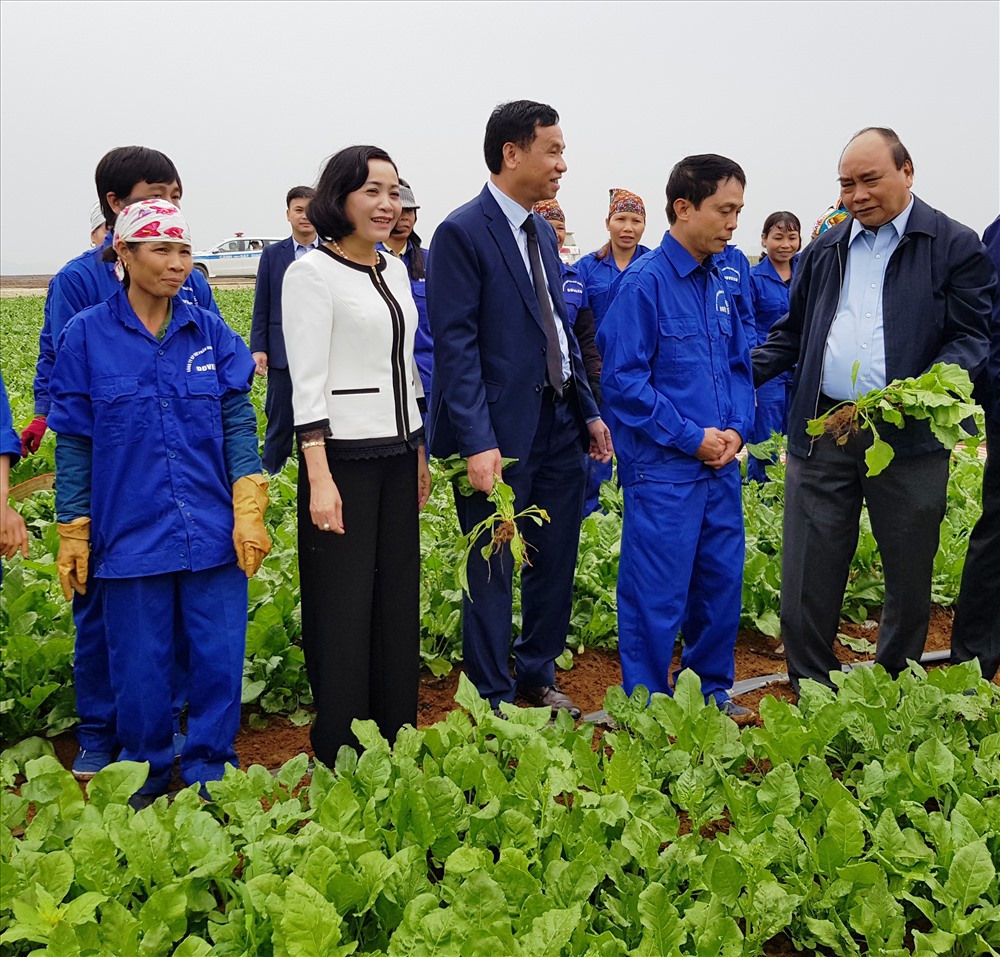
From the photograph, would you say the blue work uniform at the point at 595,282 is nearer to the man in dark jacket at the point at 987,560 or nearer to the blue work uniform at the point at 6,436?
the man in dark jacket at the point at 987,560

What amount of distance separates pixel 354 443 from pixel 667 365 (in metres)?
1.24

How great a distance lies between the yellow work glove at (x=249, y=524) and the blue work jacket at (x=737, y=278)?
184 cm

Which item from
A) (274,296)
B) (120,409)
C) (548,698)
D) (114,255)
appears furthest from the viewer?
(274,296)

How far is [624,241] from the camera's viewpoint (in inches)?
247

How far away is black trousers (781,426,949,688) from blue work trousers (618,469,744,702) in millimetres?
297

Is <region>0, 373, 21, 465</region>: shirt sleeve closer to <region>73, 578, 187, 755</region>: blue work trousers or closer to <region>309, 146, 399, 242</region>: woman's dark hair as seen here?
<region>73, 578, 187, 755</region>: blue work trousers

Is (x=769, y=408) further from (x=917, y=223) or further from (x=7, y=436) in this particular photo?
(x=7, y=436)

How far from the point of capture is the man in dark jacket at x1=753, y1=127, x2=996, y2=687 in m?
3.54

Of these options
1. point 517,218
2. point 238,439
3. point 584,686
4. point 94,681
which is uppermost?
point 517,218

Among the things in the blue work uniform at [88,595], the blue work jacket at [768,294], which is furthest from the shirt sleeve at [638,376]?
the blue work jacket at [768,294]

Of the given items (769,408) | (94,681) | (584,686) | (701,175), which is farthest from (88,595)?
(769,408)

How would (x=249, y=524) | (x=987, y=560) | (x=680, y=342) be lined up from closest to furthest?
1. (x=249, y=524)
2. (x=680, y=342)
3. (x=987, y=560)

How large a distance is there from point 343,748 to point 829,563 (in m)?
1.98

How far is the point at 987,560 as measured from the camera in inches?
163
